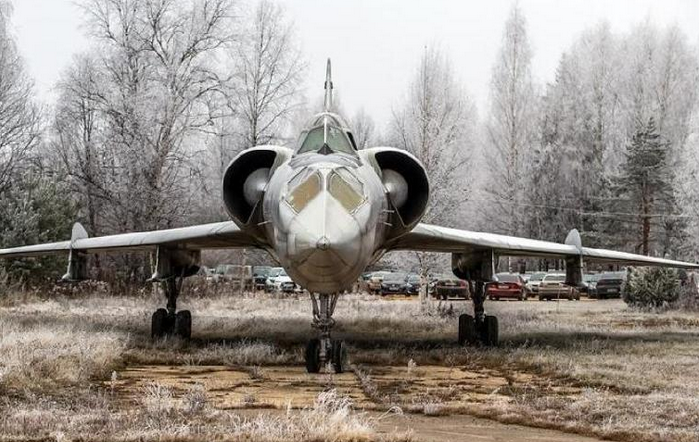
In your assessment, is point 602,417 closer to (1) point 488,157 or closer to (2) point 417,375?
(2) point 417,375

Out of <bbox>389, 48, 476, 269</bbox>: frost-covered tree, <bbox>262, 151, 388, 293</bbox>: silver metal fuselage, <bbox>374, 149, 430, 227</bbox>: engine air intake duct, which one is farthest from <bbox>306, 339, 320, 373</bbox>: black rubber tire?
<bbox>389, 48, 476, 269</bbox>: frost-covered tree

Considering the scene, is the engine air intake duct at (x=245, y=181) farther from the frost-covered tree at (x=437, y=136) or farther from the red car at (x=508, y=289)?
the red car at (x=508, y=289)

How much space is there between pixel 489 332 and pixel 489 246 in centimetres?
147

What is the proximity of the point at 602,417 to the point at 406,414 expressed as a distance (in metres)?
1.59

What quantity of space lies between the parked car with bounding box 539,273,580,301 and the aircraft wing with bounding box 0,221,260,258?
2258 cm

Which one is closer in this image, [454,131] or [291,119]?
[454,131]

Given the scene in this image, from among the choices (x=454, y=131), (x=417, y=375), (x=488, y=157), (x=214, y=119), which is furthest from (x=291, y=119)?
(x=417, y=375)

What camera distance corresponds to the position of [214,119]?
2681 centimetres

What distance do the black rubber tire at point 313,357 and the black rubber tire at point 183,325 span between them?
460 cm

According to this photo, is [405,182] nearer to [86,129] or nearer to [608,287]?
[86,129]

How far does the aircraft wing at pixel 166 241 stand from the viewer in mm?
11730

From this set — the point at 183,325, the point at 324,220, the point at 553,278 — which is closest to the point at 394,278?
the point at 553,278

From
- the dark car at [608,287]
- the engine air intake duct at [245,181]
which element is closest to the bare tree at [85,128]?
the engine air intake duct at [245,181]

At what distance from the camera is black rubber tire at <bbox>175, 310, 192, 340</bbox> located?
13.2 metres
